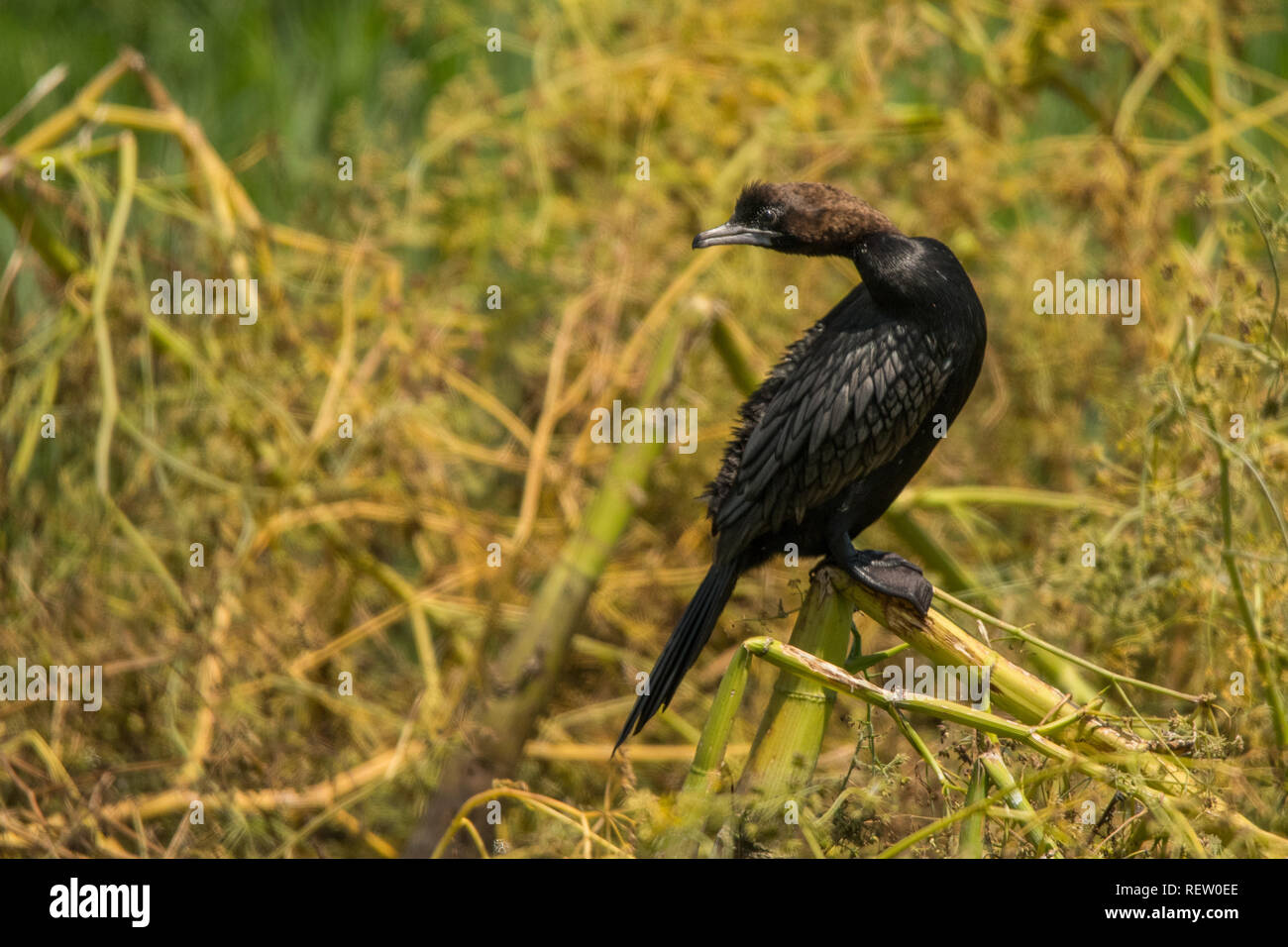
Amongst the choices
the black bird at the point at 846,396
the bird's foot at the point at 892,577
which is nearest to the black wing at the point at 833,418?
the black bird at the point at 846,396

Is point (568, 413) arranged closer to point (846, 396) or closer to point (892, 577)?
point (846, 396)

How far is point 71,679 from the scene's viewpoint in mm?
3018

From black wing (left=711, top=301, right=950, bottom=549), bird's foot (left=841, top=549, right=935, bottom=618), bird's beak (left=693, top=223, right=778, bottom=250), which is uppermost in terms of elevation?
bird's beak (left=693, top=223, right=778, bottom=250)

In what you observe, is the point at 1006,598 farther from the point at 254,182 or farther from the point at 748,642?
the point at 254,182

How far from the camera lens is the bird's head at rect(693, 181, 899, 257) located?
2.12 metres

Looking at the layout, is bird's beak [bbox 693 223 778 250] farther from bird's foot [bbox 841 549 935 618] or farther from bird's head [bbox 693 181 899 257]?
bird's foot [bbox 841 549 935 618]

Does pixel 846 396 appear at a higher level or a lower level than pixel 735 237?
lower

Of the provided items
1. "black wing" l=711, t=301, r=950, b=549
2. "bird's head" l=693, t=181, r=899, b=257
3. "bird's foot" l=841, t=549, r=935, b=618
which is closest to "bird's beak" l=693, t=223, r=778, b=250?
"bird's head" l=693, t=181, r=899, b=257

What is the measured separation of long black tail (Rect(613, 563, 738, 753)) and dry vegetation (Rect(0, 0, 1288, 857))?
13 centimetres

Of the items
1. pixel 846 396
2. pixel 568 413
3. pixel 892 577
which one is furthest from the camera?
pixel 568 413

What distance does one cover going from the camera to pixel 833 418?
217 centimetres

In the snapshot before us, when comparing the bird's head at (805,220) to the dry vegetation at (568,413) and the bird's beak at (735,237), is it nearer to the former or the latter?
the bird's beak at (735,237)

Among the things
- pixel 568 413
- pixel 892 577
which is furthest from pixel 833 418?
pixel 568 413

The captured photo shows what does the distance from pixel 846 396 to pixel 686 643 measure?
51cm
